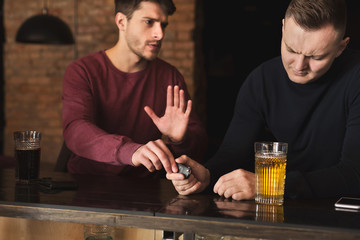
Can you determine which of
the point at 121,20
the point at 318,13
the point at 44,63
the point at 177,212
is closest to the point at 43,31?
the point at 44,63

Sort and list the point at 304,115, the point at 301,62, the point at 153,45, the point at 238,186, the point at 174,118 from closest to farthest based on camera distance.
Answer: the point at 238,186 < the point at 301,62 < the point at 304,115 < the point at 174,118 < the point at 153,45

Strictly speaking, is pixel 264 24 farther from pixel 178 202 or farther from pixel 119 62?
pixel 178 202

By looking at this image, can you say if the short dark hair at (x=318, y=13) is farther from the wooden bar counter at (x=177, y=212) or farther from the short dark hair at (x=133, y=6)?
the short dark hair at (x=133, y=6)

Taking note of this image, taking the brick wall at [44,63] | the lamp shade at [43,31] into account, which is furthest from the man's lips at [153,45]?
the brick wall at [44,63]

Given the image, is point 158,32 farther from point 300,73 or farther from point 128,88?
point 300,73

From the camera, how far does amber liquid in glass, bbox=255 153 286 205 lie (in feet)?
4.44

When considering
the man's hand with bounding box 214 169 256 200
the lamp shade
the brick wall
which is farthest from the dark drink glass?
the brick wall

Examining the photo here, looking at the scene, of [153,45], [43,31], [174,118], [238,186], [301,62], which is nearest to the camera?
[238,186]

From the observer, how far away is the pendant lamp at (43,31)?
3.85 meters

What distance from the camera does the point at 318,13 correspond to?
4.98ft

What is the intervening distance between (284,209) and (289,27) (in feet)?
1.97

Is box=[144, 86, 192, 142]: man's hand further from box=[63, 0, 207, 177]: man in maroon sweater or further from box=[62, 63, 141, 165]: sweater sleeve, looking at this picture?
box=[62, 63, 141, 165]: sweater sleeve

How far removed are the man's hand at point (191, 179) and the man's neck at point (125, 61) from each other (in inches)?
36.6

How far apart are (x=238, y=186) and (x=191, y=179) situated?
151 mm
